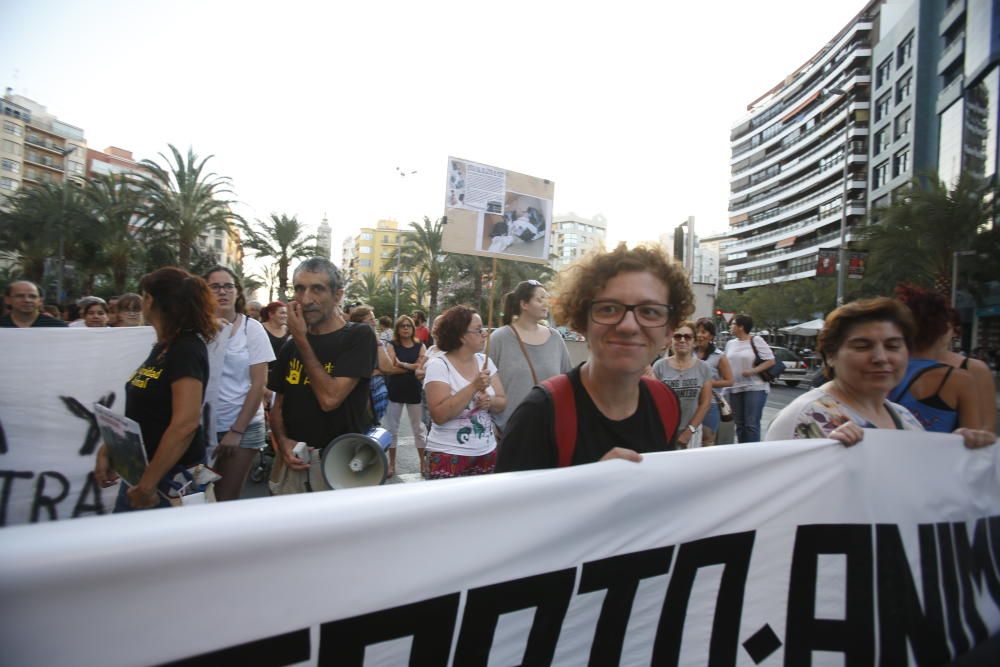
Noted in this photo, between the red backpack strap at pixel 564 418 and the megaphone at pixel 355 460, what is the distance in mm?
1511

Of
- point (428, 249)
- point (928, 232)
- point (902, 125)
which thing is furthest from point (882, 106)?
point (428, 249)

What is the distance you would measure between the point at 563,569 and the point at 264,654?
0.71m

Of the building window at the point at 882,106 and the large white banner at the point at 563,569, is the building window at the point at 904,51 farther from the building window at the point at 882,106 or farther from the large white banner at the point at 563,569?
the large white banner at the point at 563,569

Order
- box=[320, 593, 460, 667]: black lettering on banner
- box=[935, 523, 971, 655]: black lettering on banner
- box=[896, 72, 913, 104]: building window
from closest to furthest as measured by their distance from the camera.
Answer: box=[320, 593, 460, 667]: black lettering on banner < box=[935, 523, 971, 655]: black lettering on banner < box=[896, 72, 913, 104]: building window

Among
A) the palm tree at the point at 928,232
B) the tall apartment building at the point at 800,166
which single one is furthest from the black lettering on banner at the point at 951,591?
the tall apartment building at the point at 800,166

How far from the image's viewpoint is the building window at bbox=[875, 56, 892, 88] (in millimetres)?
46938

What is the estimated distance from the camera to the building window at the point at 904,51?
4203cm

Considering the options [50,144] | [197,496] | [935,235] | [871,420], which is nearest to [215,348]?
[197,496]

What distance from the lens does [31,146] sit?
78250mm

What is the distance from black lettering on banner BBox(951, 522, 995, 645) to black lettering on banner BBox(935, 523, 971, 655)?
0.04 m

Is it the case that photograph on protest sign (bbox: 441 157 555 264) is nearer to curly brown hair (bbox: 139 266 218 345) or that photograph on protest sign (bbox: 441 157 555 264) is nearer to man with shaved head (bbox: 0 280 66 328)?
curly brown hair (bbox: 139 266 218 345)

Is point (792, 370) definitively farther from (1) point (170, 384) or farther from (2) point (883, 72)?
(2) point (883, 72)

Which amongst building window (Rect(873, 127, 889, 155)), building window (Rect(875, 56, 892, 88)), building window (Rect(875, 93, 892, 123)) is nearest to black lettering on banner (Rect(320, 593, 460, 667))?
building window (Rect(873, 127, 889, 155))

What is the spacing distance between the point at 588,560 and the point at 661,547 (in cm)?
25
